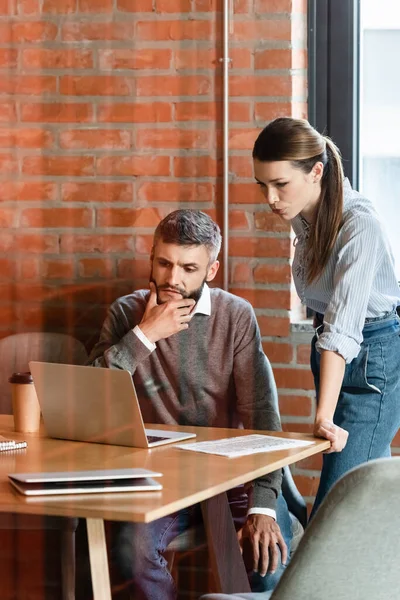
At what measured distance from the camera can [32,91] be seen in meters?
1.87

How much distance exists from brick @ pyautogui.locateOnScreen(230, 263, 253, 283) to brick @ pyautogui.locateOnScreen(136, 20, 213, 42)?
53 centimetres

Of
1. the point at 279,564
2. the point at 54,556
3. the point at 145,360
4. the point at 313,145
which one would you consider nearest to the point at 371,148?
the point at 313,145

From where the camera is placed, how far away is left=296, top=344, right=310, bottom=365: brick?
2109 millimetres

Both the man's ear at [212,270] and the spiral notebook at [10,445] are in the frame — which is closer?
the spiral notebook at [10,445]

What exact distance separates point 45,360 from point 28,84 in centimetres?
60

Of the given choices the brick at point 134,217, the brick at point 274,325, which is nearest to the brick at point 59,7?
the brick at point 134,217

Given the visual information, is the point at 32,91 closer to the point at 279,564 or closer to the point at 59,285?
the point at 59,285

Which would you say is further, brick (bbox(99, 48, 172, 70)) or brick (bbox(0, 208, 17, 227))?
brick (bbox(99, 48, 172, 70))

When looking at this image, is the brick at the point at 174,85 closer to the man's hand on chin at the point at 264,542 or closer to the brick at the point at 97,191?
the brick at the point at 97,191

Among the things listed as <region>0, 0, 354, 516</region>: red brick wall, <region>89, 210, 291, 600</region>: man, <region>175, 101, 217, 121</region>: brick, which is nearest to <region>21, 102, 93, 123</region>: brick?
<region>0, 0, 354, 516</region>: red brick wall

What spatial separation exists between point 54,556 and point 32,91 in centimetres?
101

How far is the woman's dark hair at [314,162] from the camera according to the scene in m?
1.68

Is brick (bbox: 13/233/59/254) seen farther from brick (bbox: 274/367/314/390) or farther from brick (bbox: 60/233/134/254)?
brick (bbox: 274/367/314/390)

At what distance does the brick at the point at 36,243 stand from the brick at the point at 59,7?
48 centimetres
